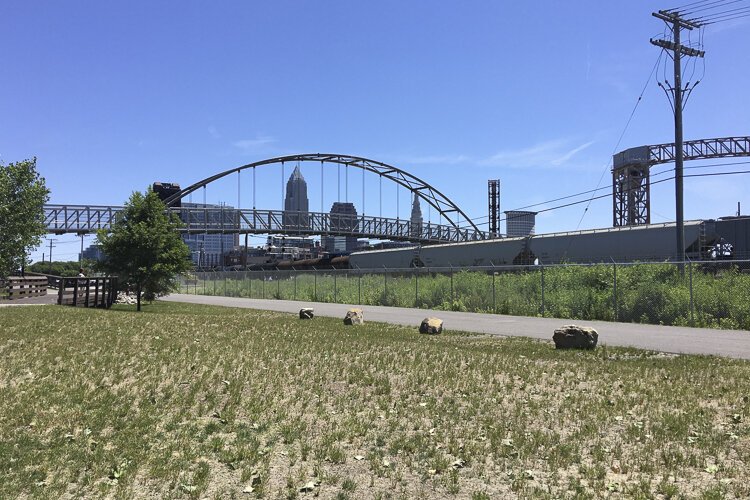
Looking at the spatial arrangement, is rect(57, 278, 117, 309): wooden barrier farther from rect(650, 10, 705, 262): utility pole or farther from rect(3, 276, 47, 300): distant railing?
rect(650, 10, 705, 262): utility pole

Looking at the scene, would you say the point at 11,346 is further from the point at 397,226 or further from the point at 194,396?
the point at 397,226

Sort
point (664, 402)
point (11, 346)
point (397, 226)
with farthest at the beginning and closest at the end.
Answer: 1. point (397, 226)
2. point (11, 346)
3. point (664, 402)

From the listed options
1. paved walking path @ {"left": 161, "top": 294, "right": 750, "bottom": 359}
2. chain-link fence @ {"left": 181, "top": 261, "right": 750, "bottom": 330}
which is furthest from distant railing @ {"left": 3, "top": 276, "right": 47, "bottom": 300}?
paved walking path @ {"left": 161, "top": 294, "right": 750, "bottom": 359}

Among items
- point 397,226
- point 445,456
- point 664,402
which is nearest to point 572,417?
Result: point 664,402

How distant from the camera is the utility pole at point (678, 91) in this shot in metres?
22.8

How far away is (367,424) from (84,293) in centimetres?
2688

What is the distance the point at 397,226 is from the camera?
13188cm

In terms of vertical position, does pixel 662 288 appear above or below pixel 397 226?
below

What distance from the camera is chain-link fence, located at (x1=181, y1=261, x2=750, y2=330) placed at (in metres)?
A: 19.5

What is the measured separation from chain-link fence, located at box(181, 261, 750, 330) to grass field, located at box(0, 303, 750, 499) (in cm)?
859

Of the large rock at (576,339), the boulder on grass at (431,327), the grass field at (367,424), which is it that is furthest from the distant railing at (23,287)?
the large rock at (576,339)

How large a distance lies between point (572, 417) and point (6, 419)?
681 cm

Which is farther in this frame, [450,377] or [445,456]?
[450,377]

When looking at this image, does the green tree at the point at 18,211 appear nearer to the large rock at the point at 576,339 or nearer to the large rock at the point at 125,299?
the large rock at the point at 125,299
